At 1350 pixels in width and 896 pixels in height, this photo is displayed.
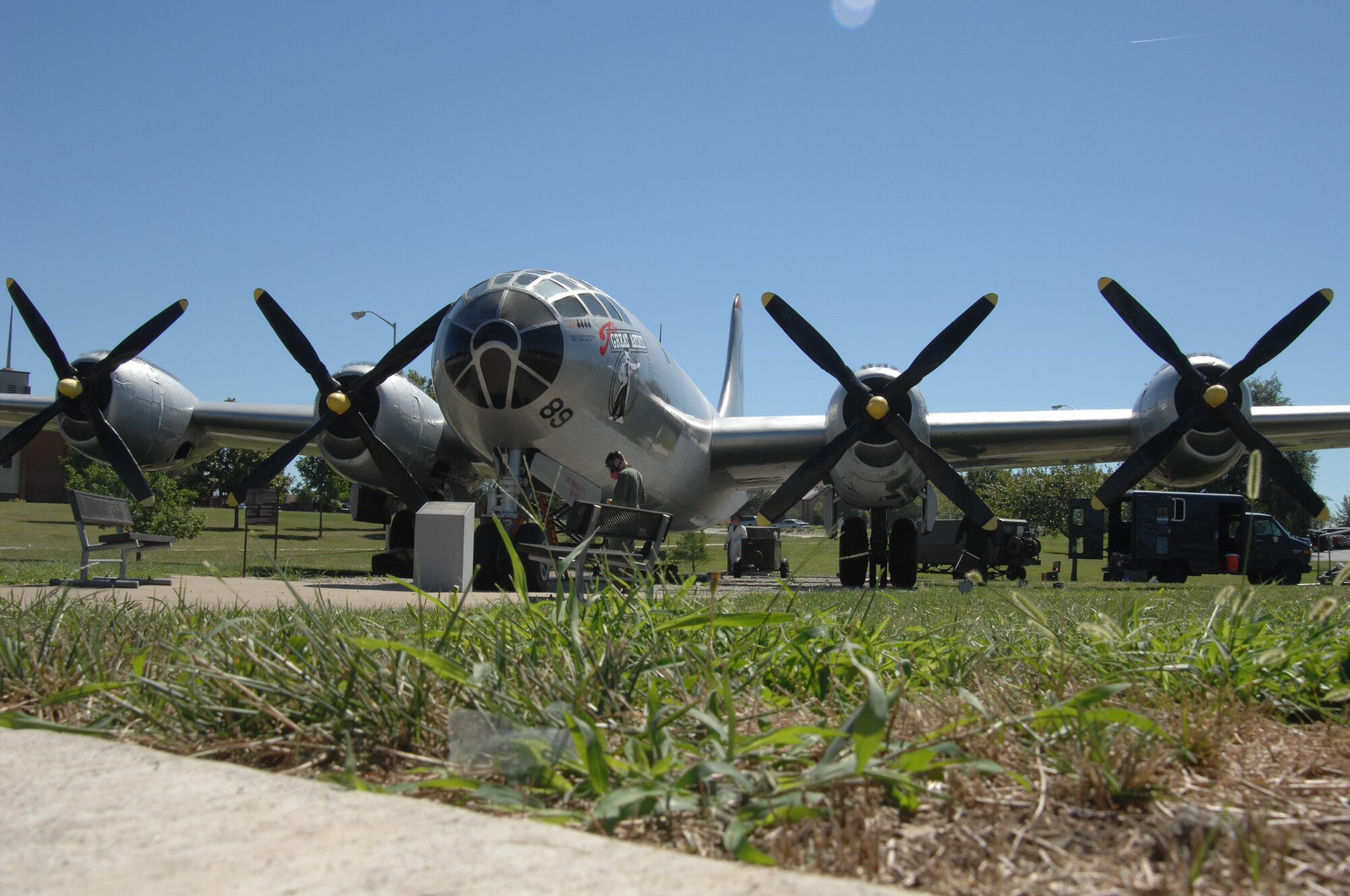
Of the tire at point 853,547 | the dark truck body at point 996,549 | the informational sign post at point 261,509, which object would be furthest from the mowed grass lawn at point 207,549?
the dark truck body at point 996,549

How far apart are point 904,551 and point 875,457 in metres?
2.27

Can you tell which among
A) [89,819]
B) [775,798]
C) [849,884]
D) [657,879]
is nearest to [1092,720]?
[775,798]

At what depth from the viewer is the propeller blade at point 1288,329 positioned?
615 inches

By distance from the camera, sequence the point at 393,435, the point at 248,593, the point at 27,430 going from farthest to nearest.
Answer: the point at 27,430
the point at 393,435
the point at 248,593

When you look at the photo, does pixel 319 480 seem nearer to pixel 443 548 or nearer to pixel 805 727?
pixel 443 548

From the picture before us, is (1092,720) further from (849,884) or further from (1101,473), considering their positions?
(1101,473)

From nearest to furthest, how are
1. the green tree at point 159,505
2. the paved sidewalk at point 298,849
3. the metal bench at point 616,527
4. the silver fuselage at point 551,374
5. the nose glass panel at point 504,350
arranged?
the paved sidewalk at point 298,849
the metal bench at point 616,527
the nose glass panel at point 504,350
the silver fuselage at point 551,374
the green tree at point 159,505

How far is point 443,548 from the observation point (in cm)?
895

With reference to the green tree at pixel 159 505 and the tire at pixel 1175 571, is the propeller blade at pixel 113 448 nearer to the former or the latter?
the green tree at pixel 159 505

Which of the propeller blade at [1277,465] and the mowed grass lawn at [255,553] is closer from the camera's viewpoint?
the mowed grass lawn at [255,553]

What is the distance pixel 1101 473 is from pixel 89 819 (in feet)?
219

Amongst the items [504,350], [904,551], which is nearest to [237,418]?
[504,350]

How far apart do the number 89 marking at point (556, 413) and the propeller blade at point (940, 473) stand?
5.05 m

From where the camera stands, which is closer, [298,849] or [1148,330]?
[298,849]
